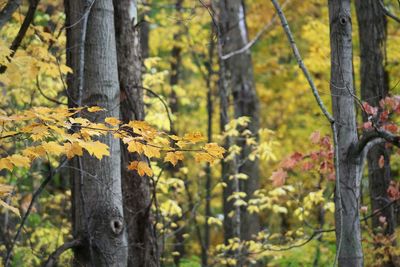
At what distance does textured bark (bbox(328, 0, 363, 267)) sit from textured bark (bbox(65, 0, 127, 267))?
1722 millimetres

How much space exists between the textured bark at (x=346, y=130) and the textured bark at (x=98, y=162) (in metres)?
1.72

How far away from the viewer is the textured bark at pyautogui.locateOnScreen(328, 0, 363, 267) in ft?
14.5

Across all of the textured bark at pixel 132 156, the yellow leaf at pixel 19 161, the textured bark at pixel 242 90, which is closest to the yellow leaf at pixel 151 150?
the yellow leaf at pixel 19 161

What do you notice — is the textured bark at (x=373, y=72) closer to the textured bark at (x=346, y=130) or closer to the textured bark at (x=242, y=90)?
the textured bark at (x=242, y=90)

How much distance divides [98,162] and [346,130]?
1.94 meters

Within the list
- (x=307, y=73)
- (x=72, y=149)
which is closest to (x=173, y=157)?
(x=72, y=149)

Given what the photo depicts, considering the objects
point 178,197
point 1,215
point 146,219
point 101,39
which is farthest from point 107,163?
point 1,215

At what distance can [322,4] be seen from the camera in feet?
50.1

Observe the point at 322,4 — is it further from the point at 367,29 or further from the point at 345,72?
the point at 345,72

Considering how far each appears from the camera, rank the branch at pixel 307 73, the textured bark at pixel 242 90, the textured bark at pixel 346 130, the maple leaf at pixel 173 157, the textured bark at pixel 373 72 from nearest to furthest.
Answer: the maple leaf at pixel 173 157
the branch at pixel 307 73
the textured bark at pixel 346 130
the textured bark at pixel 373 72
the textured bark at pixel 242 90

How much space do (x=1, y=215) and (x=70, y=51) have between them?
937 cm

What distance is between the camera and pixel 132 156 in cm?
529

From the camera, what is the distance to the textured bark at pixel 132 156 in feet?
17.2

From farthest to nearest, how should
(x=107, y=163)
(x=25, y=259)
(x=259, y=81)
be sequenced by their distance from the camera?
(x=259, y=81), (x=25, y=259), (x=107, y=163)
